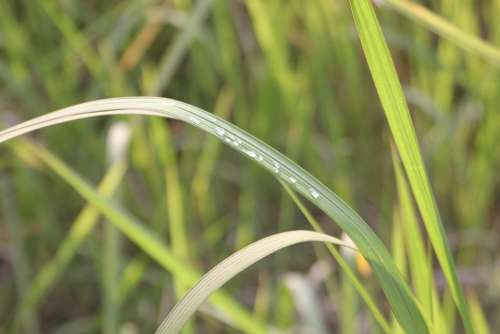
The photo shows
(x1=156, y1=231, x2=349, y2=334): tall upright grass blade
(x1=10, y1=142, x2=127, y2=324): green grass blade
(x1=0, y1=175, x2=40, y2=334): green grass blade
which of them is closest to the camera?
(x1=156, y1=231, x2=349, y2=334): tall upright grass blade

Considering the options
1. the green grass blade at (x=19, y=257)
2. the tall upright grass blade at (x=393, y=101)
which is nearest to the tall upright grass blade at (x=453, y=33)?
the tall upright grass blade at (x=393, y=101)

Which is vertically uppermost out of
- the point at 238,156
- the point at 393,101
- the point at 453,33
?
the point at 238,156

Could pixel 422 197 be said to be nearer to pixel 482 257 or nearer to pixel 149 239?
pixel 149 239

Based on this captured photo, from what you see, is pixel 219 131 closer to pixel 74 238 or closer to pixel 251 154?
pixel 251 154

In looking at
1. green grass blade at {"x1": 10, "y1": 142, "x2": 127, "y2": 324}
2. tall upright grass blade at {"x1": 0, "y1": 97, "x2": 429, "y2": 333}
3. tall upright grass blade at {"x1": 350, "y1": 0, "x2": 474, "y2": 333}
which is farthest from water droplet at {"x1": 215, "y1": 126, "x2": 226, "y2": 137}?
green grass blade at {"x1": 10, "y1": 142, "x2": 127, "y2": 324}

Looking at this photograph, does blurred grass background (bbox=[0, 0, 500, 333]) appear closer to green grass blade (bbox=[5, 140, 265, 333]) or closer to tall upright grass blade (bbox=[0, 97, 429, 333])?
green grass blade (bbox=[5, 140, 265, 333])

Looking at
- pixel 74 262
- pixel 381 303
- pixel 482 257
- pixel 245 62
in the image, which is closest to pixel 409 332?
pixel 381 303

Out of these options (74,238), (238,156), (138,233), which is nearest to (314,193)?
(138,233)

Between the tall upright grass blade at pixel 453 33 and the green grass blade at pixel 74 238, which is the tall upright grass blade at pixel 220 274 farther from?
the green grass blade at pixel 74 238

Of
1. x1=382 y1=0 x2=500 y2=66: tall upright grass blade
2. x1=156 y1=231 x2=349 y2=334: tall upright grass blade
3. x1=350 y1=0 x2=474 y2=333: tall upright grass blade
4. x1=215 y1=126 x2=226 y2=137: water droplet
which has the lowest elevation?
x1=156 y1=231 x2=349 y2=334: tall upright grass blade
